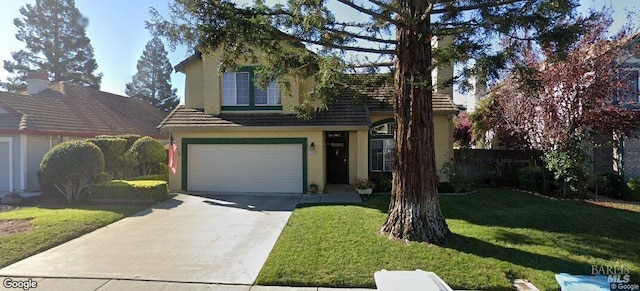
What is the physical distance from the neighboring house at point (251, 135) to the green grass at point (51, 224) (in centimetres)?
302

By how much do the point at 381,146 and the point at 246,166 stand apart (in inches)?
220

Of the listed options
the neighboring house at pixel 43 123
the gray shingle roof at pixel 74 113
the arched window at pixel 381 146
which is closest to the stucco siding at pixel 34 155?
the neighboring house at pixel 43 123

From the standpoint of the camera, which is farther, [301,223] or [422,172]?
[301,223]

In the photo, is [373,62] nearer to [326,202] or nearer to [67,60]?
[326,202]

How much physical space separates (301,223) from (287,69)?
11.7 feet

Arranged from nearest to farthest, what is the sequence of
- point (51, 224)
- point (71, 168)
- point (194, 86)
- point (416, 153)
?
point (416, 153), point (51, 224), point (71, 168), point (194, 86)

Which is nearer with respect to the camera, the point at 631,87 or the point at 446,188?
the point at 631,87

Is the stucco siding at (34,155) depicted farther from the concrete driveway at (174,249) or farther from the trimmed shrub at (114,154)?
the concrete driveway at (174,249)

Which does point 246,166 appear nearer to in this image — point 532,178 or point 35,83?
point 532,178

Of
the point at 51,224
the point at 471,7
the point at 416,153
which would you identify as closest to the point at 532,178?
the point at 416,153

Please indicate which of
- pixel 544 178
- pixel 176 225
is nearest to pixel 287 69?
pixel 176 225

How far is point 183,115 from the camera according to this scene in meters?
12.7

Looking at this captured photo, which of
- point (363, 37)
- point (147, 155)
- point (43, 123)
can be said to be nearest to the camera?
point (363, 37)

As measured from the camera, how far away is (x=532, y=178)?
1220 cm
